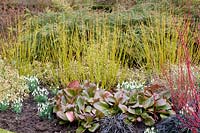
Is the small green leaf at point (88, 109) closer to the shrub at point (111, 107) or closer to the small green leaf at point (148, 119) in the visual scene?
the shrub at point (111, 107)

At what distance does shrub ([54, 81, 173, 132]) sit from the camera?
4508mm

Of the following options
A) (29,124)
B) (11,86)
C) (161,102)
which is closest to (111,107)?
(161,102)

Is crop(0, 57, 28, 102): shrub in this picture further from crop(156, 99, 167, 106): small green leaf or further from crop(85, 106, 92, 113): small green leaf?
crop(156, 99, 167, 106): small green leaf

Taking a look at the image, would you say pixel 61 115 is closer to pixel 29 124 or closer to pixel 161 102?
pixel 29 124

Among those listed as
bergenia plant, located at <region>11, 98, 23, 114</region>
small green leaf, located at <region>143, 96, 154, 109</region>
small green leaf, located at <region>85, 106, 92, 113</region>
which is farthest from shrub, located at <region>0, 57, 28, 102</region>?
small green leaf, located at <region>143, 96, 154, 109</region>

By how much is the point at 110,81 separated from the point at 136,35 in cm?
174

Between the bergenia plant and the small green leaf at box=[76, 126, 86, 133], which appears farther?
the bergenia plant

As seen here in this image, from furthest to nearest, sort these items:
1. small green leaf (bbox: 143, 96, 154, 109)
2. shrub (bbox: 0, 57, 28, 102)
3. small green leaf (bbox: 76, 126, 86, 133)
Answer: shrub (bbox: 0, 57, 28, 102) → small green leaf (bbox: 143, 96, 154, 109) → small green leaf (bbox: 76, 126, 86, 133)

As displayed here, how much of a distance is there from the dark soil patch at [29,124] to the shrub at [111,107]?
0.13 m

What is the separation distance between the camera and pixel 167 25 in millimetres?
7500

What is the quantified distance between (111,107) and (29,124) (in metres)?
0.96

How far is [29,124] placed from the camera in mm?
4719

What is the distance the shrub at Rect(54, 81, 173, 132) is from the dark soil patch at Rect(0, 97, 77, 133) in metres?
0.13

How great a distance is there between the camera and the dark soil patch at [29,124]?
4.60m
